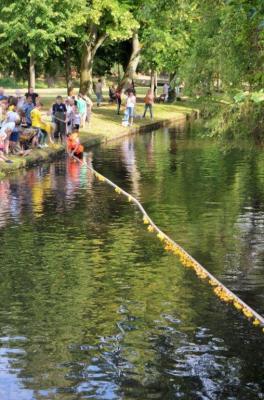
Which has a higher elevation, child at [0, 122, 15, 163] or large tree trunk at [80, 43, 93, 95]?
large tree trunk at [80, 43, 93, 95]

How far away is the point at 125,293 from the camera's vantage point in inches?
436

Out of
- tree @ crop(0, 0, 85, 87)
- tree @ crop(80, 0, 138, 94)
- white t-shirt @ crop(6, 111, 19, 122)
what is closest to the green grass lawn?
white t-shirt @ crop(6, 111, 19, 122)

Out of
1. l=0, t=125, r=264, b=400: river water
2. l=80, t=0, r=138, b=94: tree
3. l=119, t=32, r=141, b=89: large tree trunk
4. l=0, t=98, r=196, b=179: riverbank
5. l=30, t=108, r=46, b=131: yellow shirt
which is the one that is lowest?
l=0, t=98, r=196, b=179: riverbank

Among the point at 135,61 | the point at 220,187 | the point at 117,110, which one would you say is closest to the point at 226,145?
the point at 220,187

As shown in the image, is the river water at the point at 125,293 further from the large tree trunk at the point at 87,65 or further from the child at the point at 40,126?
the large tree trunk at the point at 87,65

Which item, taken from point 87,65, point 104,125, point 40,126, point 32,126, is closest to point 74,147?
point 40,126

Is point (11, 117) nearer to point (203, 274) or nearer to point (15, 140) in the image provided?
point (15, 140)

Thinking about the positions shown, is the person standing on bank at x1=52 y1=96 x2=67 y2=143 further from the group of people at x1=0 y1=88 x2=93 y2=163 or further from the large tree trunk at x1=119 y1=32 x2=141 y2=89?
the large tree trunk at x1=119 y1=32 x2=141 y2=89

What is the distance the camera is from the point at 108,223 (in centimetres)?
1591

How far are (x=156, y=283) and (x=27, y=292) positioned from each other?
1675 mm

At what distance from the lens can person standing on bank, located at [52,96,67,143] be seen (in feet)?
98.3

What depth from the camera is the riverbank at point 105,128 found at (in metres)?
24.4

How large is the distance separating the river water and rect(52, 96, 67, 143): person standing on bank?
9053mm

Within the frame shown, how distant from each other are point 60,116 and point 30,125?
8.17 feet
